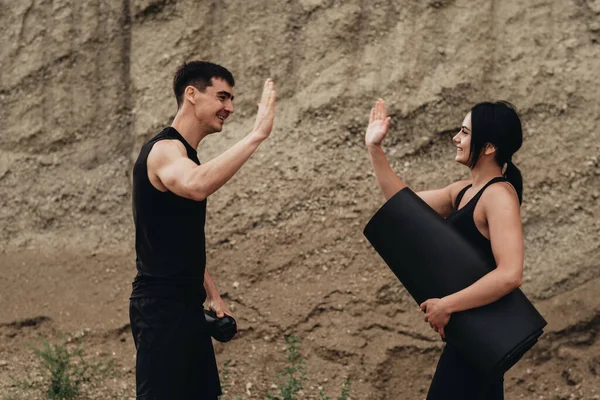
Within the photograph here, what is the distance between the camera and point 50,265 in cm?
616

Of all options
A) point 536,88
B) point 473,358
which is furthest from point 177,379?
point 536,88

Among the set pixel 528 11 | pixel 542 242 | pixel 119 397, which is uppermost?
pixel 528 11

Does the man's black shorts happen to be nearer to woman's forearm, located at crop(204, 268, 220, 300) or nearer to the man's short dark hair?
woman's forearm, located at crop(204, 268, 220, 300)

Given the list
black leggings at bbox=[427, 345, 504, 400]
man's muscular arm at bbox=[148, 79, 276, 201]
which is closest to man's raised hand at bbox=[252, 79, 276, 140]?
man's muscular arm at bbox=[148, 79, 276, 201]

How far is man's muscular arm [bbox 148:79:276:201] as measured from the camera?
306 cm

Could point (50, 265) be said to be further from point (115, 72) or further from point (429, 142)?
point (429, 142)

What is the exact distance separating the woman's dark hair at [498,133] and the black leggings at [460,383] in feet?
2.13

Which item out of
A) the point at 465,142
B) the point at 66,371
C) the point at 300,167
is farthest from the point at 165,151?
the point at 300,167

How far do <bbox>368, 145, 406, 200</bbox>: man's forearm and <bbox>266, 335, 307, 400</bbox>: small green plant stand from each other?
63.8 inches

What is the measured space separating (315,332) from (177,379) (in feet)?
7.40

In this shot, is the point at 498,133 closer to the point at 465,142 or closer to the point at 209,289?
the point at 465,142

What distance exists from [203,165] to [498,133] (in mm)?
1105

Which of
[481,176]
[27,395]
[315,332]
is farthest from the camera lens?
[315,332]

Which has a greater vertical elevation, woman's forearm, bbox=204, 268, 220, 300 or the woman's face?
the woman's face
